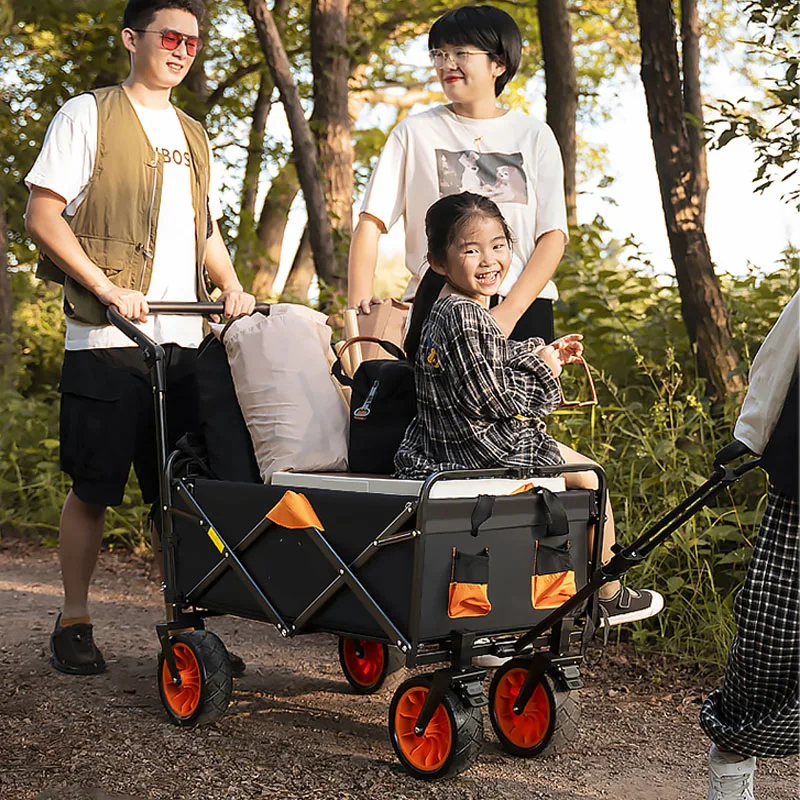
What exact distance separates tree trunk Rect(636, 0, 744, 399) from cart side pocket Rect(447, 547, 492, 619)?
2.85 m

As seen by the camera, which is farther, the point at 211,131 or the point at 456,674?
the point at 211,131

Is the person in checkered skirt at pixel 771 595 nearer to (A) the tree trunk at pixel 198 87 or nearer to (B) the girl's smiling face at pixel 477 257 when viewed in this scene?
(B) the girl's smiling face at pixel 477 257

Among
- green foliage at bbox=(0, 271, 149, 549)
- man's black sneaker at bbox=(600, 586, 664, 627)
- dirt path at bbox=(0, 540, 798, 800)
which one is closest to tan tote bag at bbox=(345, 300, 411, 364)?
man's black sneaker at bbox=(600, 586, 664, 627)

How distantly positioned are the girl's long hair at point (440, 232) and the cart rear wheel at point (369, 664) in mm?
1145

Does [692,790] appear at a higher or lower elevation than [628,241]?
lower

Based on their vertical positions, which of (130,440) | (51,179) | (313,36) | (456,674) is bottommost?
(456,674)

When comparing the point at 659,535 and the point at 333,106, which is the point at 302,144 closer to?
the point at 333,106

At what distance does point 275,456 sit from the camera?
370 centimetres

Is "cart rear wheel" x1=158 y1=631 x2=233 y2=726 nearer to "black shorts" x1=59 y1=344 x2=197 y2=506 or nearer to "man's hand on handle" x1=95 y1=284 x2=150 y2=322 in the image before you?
"black shorts" x1=59 y1=344 x2=197 y2=506

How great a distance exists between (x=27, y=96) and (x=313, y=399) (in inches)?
388

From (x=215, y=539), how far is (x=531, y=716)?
42.4 inches

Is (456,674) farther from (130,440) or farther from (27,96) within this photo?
(27,96)

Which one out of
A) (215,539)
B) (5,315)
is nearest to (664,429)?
(215,539)

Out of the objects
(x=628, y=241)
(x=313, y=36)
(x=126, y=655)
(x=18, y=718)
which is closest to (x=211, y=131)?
(x=313, y=36)
